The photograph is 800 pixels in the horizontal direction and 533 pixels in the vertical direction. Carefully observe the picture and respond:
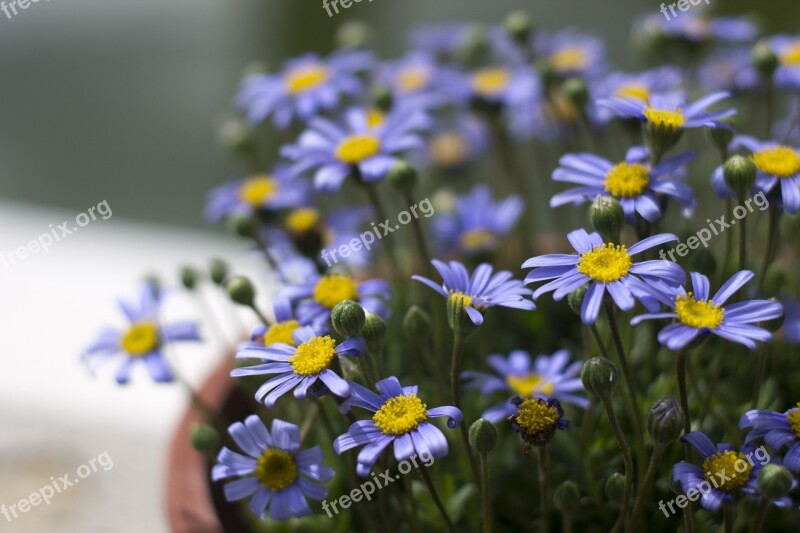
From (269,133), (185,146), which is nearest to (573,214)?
(269,133)

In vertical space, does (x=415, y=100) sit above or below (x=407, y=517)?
above

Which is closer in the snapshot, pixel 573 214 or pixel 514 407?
pixel 514 407

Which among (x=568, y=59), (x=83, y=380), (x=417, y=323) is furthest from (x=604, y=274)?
(x=83, y=380)

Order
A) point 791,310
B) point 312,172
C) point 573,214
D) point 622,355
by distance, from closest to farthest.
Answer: point 622,355 → point 791,310 → point 312,172 → point 573,214

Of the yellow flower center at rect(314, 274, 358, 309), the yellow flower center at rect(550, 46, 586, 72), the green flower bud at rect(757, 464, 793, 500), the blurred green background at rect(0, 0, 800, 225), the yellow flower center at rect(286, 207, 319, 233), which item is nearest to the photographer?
the green flower bud at rect(757, 464, 793, 500)

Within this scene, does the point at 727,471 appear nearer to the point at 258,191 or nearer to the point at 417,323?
the point at 417,323

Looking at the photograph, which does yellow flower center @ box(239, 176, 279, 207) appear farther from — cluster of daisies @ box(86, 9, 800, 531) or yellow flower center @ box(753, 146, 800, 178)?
yellow flower center @ box(753, 146, 800, 178)

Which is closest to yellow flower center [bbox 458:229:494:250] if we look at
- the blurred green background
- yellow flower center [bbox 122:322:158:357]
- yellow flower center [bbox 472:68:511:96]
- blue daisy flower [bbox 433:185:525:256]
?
blue daisy flower [bbox 433:185:525:256]

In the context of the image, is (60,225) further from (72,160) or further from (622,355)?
(622,355)
